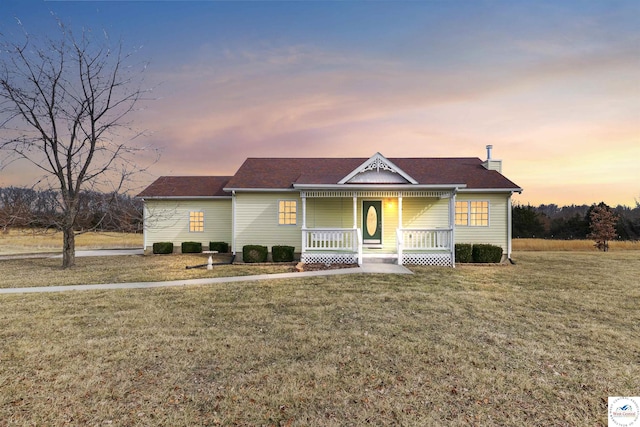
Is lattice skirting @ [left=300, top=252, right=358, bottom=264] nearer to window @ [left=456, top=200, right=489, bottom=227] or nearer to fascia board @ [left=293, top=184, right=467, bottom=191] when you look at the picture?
fascia board @ [left=293, top=184, right=467, bottom=191]

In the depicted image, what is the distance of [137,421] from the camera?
3264 millimetres

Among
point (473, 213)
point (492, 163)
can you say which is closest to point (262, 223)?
point (473, 213)

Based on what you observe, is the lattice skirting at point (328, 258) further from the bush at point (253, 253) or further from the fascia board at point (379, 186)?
the fascia board at point (379, 186)

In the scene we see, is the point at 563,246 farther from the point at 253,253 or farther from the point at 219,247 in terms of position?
the point at 219,247

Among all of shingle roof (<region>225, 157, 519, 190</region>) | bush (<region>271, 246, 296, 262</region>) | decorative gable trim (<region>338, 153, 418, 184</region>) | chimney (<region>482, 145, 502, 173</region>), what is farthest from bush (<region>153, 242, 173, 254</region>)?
chimney (<region>482, 145, 502, 173</region>)

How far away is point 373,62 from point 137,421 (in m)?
16.2

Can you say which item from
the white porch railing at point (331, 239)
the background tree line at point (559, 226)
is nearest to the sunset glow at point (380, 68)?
the white porch railing at point (331, 239)

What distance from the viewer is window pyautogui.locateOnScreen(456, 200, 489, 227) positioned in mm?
16359

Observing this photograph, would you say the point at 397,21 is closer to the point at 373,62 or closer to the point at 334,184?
the point at 373,62

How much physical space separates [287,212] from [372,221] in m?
4.38

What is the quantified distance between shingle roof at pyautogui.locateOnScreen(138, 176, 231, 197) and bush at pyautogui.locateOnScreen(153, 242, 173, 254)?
9.55 feet

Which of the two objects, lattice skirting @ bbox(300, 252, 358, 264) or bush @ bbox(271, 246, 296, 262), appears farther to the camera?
bush @ bbox(271, 246, 296, 262)

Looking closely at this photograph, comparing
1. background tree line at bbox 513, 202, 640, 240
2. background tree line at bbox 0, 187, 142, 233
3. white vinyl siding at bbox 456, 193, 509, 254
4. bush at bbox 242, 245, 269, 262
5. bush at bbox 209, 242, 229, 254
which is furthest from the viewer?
background tree line at bbox 513, 202, 640, 240

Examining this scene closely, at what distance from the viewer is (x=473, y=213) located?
16.4 meters
